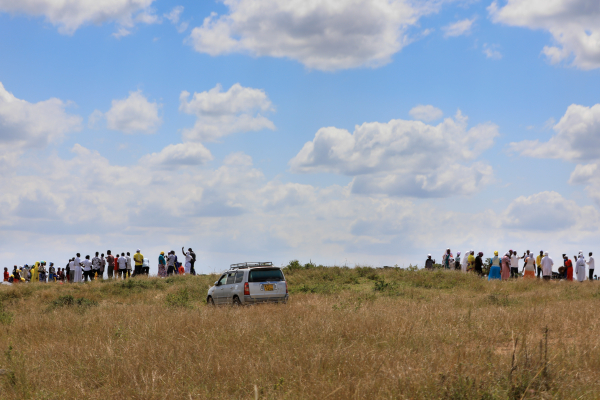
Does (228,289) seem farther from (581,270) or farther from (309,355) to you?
(581,270)

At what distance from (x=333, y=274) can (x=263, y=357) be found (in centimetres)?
2074

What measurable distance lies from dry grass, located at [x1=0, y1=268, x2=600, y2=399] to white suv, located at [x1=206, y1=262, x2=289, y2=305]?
360 centimetres

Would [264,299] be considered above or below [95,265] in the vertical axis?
below

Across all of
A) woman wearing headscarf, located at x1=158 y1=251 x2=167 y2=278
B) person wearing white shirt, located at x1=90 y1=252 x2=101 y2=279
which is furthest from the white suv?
person wearing white shirt, located at x1=90 y1=252 x2=101 y2=279

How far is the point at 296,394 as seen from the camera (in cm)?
601

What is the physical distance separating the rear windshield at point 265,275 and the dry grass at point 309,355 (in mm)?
3959

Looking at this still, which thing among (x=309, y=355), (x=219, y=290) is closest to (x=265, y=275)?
(x=219, y=290)

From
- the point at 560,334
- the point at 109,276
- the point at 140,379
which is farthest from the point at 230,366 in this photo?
the point at 109,276

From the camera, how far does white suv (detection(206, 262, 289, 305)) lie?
1702 cm

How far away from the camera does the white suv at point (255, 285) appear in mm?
17016

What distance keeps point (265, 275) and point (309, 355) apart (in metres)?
9.92

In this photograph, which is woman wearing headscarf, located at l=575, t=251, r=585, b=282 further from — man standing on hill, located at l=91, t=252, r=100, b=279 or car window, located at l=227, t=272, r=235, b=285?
man standing on hill, located at l=91, t=252, r=100, b=279

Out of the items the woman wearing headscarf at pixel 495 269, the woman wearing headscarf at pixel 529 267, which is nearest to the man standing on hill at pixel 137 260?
the woman wearing headscarf at pixel 495 269

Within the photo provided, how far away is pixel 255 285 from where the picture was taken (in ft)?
56.1
